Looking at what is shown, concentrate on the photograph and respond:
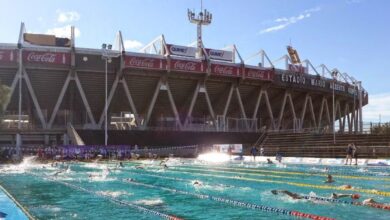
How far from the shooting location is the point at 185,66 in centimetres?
Result: 5400

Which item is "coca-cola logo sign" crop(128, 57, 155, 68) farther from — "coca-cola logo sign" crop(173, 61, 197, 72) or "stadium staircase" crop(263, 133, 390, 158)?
"stadium staircase" crop(263, 133, 390, 158)

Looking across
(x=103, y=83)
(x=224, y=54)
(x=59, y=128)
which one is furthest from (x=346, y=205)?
(x=224, y=54)

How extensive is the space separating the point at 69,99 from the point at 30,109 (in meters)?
5.06

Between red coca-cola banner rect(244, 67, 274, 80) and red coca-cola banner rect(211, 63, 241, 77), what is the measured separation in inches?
58.2

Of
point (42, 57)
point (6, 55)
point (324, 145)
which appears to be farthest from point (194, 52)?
point (324, 145)

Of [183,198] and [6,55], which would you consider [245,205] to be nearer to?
[183,198]

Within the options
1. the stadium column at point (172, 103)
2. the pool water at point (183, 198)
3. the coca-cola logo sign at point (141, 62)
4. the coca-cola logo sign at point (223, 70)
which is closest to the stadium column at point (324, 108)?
the coca-cola logo sign at point (223, 70)

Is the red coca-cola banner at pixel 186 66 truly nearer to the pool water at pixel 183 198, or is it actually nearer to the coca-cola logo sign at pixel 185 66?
the coca-cola logo sign at pixel 185 66

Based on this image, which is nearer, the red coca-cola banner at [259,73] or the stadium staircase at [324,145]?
the stadium staircase at [324,145]

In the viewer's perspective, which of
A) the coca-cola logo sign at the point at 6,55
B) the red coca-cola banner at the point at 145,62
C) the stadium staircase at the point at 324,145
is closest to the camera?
the stadium staircase at the point at 324,145

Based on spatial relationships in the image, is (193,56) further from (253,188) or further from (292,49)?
(253,188)

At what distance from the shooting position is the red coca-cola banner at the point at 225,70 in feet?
183

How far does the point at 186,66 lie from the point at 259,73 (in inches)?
411

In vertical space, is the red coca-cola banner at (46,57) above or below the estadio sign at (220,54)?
below
